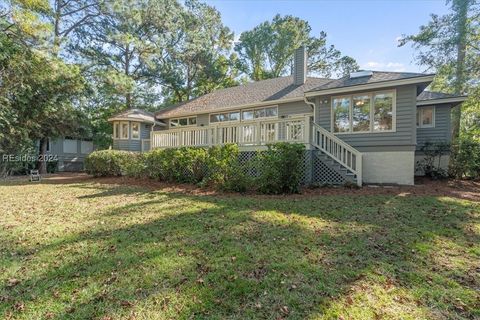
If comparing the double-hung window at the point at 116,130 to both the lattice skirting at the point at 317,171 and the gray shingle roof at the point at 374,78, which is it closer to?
the lattice skirting at the point at 317,171

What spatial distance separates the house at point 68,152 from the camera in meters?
20.8

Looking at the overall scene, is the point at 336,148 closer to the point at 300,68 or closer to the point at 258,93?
the point at 300,68

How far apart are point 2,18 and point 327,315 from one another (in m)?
18.2

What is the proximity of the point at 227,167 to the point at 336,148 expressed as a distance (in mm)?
3898

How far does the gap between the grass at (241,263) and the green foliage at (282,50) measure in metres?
26.5

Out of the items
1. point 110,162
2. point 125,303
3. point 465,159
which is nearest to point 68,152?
point 110,162

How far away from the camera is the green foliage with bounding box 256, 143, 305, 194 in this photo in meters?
7.77

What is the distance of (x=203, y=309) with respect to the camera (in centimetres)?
248

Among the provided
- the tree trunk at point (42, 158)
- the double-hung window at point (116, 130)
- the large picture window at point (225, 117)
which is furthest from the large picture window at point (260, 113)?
the tree trunk at point (42, 158)

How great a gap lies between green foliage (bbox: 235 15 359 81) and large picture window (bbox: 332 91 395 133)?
67.9 ft

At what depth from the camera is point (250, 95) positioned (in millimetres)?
15641

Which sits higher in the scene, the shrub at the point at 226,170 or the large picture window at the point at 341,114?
the large picture window at the point at 341,114

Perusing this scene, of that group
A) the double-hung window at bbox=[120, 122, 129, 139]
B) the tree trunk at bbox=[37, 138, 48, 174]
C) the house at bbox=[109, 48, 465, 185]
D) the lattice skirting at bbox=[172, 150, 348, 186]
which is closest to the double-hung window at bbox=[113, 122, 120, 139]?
the double-hung window at bbox=[120, 122, 129, 139]

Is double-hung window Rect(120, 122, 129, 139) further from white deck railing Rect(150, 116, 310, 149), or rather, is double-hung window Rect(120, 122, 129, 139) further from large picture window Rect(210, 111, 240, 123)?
white deck railing Rect(150, 116, 310, 149)
